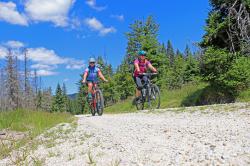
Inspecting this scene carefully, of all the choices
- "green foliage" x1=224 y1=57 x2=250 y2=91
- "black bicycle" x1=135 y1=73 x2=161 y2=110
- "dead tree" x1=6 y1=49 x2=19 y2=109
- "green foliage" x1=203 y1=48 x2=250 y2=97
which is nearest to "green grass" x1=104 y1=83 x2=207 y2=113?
"green foliage" x1=203 y1=48 x2=250 y2=97

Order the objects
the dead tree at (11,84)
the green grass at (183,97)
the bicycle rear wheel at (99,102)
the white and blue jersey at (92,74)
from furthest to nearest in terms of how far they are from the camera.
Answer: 1. the dead tree at (11,84)
2. the green grass at (183,97)
3. the white and blue jersey at (92,74)
4. the bicycle rear wheel at (99,102)

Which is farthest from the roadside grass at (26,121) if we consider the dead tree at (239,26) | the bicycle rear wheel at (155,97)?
the dead tree at (239,26)

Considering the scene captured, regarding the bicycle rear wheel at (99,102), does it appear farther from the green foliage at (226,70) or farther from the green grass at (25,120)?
the green foliage at (226,70)

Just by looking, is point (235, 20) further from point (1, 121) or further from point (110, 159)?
point (110, 159)

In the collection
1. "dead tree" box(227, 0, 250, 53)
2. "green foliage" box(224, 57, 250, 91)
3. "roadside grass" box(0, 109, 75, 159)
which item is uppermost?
Answer: "dead tree" box(227, 0, 250, 53)

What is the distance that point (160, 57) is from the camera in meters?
34.9

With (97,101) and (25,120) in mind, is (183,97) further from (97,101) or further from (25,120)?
(25,120)

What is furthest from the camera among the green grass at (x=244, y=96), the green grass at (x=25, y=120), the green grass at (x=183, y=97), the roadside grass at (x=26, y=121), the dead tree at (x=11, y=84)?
the dead tree at (x=11, y=84)

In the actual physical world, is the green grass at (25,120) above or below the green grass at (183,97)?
below

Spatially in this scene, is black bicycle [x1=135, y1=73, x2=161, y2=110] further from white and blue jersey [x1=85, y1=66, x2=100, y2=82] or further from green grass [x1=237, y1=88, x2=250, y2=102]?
green grass [x1=237, y1=88, x2=250, y2=102]

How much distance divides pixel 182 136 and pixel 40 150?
2599 millimetres

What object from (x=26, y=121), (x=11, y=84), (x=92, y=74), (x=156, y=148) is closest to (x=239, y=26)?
(x=92, y=74)

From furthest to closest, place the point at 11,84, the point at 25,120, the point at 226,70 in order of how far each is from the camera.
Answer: the point at 11,84 < the point at 226,70 < the point at 25,120

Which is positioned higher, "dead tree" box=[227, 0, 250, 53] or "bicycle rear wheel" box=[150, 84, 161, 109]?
"dead tree" box=[227, 0, 250, 53]
